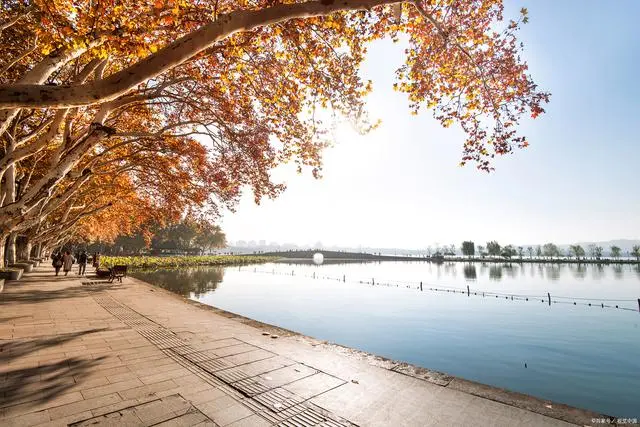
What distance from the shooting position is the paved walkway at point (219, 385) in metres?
3.71

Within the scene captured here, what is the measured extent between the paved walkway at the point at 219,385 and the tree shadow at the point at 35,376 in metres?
0.02

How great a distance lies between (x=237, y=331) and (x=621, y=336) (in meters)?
23.7

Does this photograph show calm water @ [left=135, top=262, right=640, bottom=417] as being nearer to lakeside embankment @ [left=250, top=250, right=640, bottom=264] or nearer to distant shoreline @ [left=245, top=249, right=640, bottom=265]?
distant shoreline @ [left=245, top=249, right=640, bottom=265]

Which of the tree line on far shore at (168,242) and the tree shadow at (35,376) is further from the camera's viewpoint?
the tree line on far shore at (168,242)

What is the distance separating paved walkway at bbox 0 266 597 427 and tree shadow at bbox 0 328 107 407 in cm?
2

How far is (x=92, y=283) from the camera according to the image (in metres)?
17.1

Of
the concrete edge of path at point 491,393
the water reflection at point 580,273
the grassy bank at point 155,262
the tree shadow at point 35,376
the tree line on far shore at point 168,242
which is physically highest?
the tree line on far shore at point 168,242

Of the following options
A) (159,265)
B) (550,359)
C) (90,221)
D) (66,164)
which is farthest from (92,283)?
(159,265)

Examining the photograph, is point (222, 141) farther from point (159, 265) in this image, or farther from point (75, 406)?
point (159, 265)

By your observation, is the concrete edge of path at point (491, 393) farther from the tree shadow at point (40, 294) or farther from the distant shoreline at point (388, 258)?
the distant shoreline at point (388, 258)

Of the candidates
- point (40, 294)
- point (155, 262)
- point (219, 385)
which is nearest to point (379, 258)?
point (155, 262)

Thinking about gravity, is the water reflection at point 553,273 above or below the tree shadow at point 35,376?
below

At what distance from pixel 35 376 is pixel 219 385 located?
290 centimetres

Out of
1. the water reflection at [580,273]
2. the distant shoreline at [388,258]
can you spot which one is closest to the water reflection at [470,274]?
the water reflection at [580,273]
